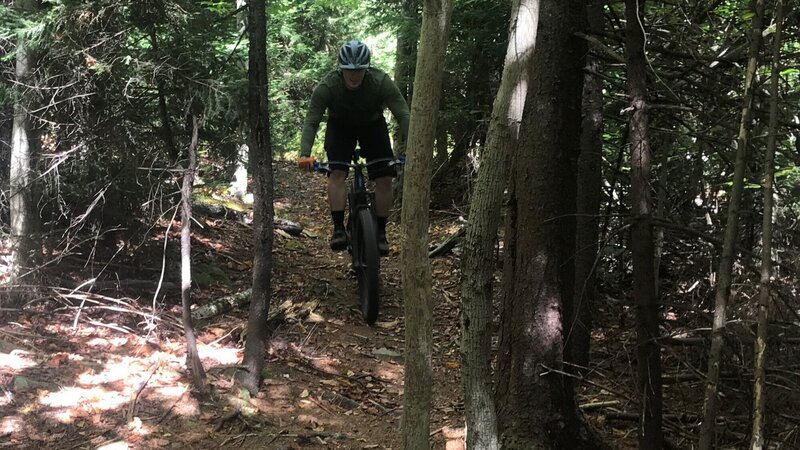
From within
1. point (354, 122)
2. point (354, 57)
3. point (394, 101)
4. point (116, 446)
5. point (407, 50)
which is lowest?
point (116, 446)

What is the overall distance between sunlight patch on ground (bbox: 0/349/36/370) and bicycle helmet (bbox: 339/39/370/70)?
3.46 meters

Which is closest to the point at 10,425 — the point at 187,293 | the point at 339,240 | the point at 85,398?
the point at 85,398

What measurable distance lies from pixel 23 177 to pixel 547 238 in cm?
451

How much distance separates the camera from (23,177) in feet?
17.0

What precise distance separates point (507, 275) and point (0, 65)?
16.3 ft

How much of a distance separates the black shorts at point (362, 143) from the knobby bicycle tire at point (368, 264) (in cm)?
50

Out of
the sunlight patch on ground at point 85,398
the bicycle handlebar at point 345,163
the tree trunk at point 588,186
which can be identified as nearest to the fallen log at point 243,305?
the sunlight patch on ground at point 85,398

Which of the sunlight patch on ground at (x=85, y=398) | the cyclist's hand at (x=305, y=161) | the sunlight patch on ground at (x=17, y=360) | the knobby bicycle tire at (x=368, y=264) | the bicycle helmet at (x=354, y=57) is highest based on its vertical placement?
the bicycle helmet at (x=354, y=57)

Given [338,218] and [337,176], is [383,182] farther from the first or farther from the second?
[338,218]

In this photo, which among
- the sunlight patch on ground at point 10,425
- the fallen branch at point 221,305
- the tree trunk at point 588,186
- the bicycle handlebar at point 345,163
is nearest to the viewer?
the sunlight patch on ground at point 10,425

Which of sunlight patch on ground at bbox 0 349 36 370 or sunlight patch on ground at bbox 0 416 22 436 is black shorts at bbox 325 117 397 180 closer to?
sunlight patch on ground at bbox 0 349 36 370

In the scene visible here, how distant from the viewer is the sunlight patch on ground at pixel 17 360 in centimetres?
434

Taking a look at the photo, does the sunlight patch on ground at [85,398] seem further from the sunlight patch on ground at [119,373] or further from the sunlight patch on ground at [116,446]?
the sunlight patch on ground at [116,446]

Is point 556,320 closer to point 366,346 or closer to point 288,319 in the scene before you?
point 366,346
